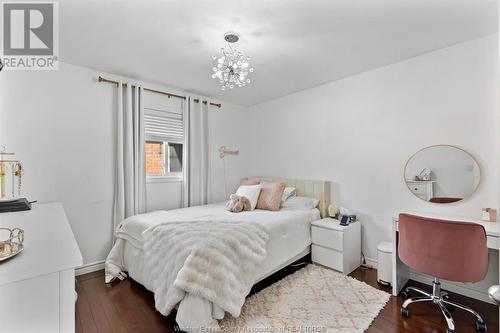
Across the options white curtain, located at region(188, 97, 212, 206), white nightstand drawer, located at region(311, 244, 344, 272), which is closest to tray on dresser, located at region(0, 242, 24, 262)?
white curtain, located at region(188, 97, 212, 206)

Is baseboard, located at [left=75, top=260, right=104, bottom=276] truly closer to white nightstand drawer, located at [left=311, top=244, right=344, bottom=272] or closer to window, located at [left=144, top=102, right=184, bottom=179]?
window, located at [left=144, top=102, right=184, bottom=179]

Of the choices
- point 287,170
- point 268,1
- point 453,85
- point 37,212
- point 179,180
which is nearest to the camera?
point 268,1

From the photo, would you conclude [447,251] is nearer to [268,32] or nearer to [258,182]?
[268,32]

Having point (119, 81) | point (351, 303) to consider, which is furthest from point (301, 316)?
point (119, 81)

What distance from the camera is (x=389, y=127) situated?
273cm

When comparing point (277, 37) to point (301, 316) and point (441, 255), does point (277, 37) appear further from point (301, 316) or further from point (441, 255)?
point (301, 316)

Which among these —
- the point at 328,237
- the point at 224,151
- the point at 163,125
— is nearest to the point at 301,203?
the point at 328,237

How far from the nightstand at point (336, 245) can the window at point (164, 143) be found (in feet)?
7.22

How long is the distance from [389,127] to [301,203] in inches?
57.2

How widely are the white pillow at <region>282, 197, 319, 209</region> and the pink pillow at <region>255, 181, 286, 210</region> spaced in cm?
20

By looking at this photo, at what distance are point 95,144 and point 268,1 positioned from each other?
2516 millimetres

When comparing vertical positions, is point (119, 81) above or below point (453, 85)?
above

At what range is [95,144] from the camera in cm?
278

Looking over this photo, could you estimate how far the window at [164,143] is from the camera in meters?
3.28
